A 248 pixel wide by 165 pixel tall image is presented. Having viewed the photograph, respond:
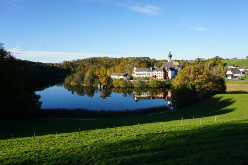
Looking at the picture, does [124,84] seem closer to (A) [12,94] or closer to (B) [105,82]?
(B) [105,82]

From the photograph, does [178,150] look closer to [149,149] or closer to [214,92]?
[149,149]

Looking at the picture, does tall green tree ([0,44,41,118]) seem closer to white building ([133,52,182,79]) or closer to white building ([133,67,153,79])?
white building ([133,52,182,79])

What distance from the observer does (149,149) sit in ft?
36.0

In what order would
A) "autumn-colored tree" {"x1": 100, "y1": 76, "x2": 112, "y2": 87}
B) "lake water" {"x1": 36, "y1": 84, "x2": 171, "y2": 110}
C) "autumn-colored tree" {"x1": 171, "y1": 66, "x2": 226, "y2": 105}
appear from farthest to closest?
"autumn-colored tree" {"x1": 100, "y1": 76, "x2": 112, "y2": 87} < "lake water" {"x1": 36, "y1": 84, "x2": 171, "y2": 110} < "autumn-colored tree" {"x1": 171, "y1": 66, "x2": 226, "y2": 105}

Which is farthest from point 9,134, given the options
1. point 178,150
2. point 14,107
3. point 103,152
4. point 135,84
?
point 135,84

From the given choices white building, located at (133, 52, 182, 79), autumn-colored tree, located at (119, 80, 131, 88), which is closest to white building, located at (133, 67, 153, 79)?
white building, located at (133, 52, 182, 79)

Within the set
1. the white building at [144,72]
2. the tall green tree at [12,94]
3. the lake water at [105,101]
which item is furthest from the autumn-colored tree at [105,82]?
the tall green tree at [12,94]

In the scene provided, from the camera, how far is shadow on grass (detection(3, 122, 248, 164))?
8.63 m

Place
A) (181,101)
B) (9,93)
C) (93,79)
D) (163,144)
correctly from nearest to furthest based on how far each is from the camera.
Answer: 1. (163,144)
2. (9,93)
3. (181,101)
4. (93,79)

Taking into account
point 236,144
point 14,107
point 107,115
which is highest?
point 236,144

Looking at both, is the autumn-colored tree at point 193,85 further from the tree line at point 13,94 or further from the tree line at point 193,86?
the tree line at point 13,94

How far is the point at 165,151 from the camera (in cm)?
1020

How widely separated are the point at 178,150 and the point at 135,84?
7500cm

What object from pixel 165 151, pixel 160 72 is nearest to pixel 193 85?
pixel 165 151
